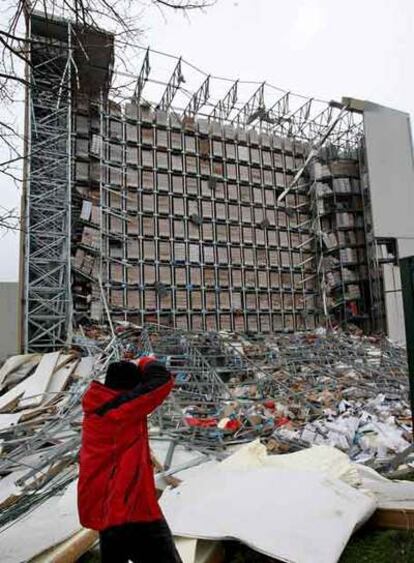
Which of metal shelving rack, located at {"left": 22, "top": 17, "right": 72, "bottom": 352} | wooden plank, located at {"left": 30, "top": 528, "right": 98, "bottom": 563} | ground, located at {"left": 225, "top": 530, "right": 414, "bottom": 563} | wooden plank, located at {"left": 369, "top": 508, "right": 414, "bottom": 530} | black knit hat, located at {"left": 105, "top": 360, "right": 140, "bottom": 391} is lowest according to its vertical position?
ground, located at {"left": 225, "top": 530, "right": 414, "bottom": 563}

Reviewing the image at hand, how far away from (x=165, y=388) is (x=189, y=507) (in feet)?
3.71

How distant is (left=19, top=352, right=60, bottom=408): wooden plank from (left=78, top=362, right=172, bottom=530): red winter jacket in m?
6.66

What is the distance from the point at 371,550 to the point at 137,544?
1539 millimetres

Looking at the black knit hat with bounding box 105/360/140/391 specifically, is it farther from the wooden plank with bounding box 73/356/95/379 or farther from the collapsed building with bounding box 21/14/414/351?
the collapsed building with bounding box 21/14/414/351

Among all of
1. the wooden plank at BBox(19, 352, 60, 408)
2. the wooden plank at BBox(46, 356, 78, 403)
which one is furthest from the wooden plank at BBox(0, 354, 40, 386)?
the wooden plank at BBox(46, 356, 78, 403)

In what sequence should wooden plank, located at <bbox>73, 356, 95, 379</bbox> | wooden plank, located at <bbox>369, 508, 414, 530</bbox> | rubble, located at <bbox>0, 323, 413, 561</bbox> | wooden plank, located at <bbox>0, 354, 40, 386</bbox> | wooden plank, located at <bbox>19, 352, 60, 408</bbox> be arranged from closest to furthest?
1. wooden plank, located at <bbox>369, 508, 414, 530</bbox>
2. rubble, located at <bbox>0, 323, 413, 561</bbox>
3. wooden plank, located at <bbox>19, 352, 60, 408</bbox>
4. wooden plank, located at <bbox>73, 356, 95, 379</bbox>
5. wooden plank, located at <bbox>0, 354, 40, 386</bbox>

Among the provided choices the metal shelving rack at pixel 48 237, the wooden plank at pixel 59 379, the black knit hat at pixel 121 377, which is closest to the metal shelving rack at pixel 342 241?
the metal shelving rack at pixel 48 237

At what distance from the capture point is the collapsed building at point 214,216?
14.6 meters

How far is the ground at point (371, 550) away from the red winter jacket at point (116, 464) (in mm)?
834

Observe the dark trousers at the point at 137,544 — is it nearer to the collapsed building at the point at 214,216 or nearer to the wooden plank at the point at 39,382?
the wooden plank at the point at 39,382

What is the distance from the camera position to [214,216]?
60.6 ft

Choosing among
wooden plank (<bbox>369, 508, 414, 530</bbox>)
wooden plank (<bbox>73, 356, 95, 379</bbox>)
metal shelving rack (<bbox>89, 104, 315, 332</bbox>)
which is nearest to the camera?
wooden plank (<bbox>369, 508, 414, 530</bbox>)

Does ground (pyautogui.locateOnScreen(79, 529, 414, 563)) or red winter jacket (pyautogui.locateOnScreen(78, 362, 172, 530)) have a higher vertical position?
red winter jacket (pyautogui.locateOnScreen(78, 362, 172, 530))

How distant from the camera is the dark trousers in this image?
2.45 m
